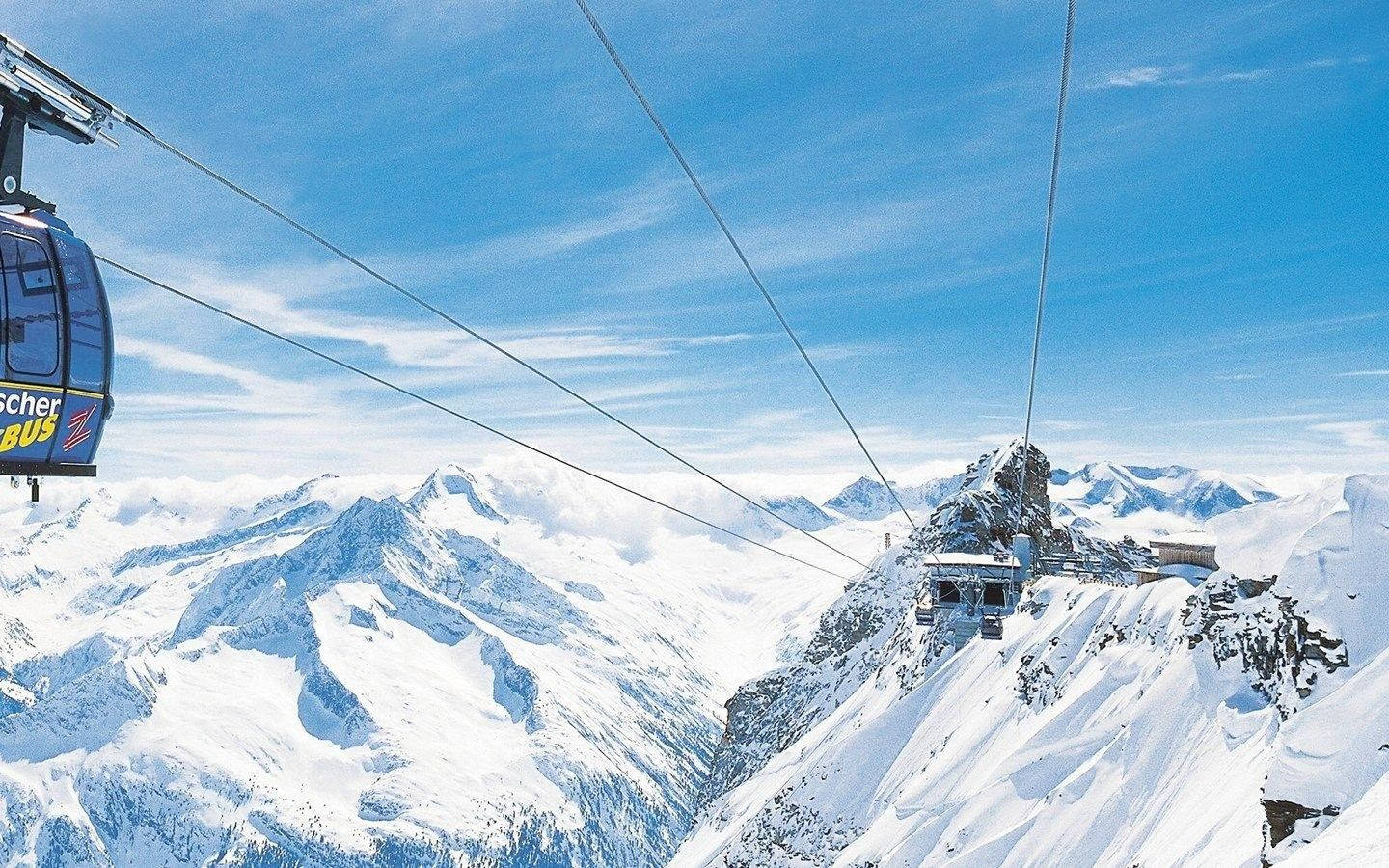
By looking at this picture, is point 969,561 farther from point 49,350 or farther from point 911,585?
point 911,585

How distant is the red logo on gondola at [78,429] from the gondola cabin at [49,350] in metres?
0.02

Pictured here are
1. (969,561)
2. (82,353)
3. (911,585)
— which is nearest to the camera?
(82,353)

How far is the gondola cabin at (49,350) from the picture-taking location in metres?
13.7

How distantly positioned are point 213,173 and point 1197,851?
26.4 m

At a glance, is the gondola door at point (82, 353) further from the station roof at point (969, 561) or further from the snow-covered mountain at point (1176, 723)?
the station roof at point (969, 561)

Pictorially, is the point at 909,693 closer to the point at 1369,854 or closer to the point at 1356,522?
the point at 1356,522

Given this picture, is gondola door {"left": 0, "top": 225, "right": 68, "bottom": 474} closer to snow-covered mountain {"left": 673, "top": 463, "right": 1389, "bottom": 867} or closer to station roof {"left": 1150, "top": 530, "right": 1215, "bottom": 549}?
snow-covered mountain {"left": 673, "top": 463, "right": 1389, "bottom": 867}

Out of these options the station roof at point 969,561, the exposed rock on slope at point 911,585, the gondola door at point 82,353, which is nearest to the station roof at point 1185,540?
the station roof at point 969,561

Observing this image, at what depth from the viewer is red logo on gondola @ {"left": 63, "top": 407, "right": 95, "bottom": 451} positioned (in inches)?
581

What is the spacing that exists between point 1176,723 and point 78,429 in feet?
114

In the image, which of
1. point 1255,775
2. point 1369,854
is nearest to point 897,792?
point 1255,775

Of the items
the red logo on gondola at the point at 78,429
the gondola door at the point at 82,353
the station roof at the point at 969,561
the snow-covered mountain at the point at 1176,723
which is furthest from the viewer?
the station roof at the point at 969,561

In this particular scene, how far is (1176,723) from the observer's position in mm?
31312

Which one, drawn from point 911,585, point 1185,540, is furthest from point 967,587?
point 911,585
